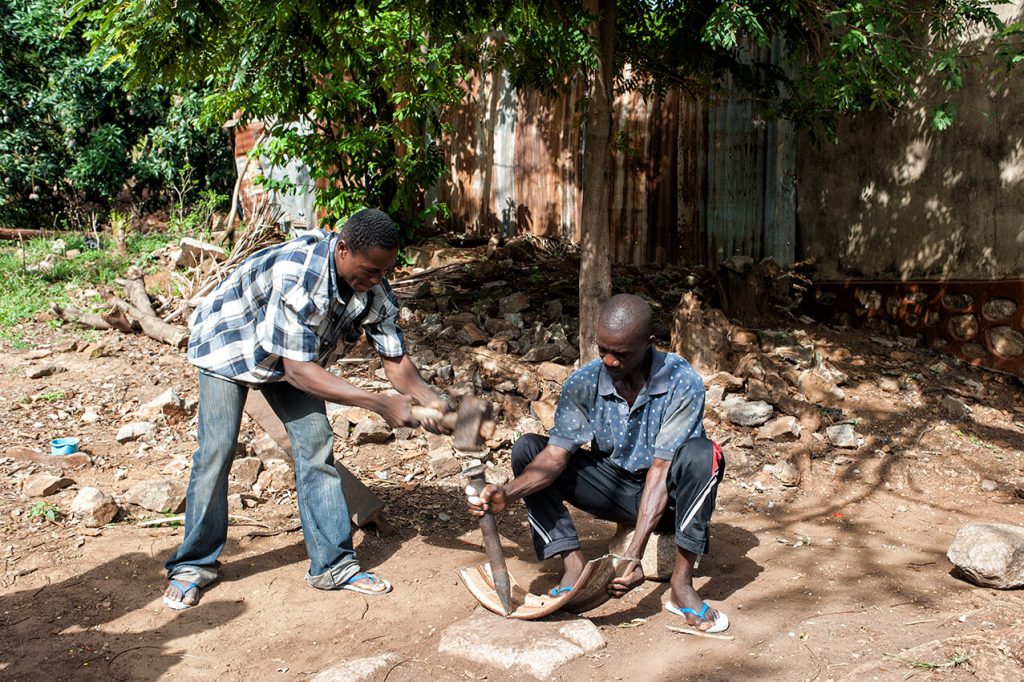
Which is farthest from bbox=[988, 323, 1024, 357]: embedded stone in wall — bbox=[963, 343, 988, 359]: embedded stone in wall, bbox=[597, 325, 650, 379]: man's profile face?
bbox=[597, 325, 650, 379]: man's profile face

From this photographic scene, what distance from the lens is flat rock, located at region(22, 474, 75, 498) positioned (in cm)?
438

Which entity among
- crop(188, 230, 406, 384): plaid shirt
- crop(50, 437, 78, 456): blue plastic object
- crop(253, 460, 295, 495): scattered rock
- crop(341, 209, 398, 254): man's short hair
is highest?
crop(341, 209, 398, 254): man's short hair

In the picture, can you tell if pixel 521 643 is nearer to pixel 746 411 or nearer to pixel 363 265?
pixel 363 265

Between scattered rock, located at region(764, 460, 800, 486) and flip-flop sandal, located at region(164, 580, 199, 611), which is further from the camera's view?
scattered rock, located at region(764, 460, 800, 486)

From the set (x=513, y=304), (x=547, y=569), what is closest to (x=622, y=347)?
(x=547, y=569)

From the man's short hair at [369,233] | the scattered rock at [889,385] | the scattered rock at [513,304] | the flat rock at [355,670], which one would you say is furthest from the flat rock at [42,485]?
the scattered rock at [889,385]

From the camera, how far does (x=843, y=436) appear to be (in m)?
5.37

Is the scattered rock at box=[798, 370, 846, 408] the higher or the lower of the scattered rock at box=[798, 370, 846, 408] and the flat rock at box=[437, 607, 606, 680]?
the higher

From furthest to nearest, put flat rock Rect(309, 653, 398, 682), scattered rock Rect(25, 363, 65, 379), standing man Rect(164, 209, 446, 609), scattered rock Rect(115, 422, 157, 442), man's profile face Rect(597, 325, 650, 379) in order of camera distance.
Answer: scattered rock Rect(25, 363, 65, 379)
scattered rock Rect(115, 422, 157, 442)
standing man Rect(164, 209, 446, 609)
man's profile face Rect(597, 325, 650, 379)
flat rock Rect(309, 653, 398, 682)

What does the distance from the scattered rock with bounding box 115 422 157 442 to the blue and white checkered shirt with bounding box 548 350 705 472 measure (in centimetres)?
317

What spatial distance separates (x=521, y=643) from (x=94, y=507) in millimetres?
2339

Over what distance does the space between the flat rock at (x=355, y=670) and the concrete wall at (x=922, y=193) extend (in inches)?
199

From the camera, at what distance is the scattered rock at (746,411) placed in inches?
216

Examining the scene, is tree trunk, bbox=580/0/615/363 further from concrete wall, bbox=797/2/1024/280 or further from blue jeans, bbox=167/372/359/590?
blue jeans, bbox=167/372/359/590
